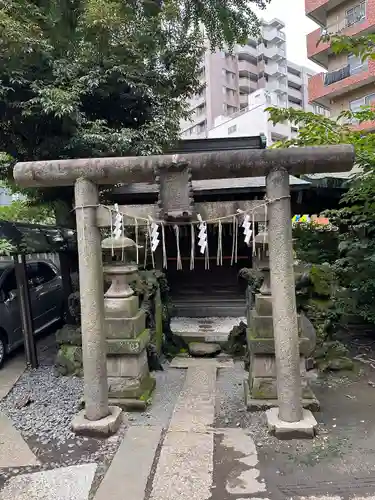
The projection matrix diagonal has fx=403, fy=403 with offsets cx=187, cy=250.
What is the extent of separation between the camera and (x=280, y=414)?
176 inches

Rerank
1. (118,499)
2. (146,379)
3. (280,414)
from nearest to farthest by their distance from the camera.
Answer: (118,499)
(280,414)
(146,379)

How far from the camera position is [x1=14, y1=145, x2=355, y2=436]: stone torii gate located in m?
4.40

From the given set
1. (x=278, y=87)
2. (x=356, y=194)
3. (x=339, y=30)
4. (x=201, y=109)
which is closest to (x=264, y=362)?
(x=356, y=194)

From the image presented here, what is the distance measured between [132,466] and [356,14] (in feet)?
79.9

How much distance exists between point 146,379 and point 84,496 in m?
2.45

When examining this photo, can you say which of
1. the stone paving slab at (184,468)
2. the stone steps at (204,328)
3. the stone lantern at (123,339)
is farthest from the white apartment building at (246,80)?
the stone paving slab at (184,468)

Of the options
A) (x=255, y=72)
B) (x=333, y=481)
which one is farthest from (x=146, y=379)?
(x=255, y=72)

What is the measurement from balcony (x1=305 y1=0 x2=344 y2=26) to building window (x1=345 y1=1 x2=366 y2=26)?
0.75 meters

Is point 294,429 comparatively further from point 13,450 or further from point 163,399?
point 13,450

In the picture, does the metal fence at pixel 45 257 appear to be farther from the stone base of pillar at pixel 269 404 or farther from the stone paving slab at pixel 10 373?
the stone base of pillar at pixel 269 404

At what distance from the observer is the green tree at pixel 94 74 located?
683 centimetres

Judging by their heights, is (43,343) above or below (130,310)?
below

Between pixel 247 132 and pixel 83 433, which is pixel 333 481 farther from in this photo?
pixel 247 132

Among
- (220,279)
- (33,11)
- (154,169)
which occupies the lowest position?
(220,279)
